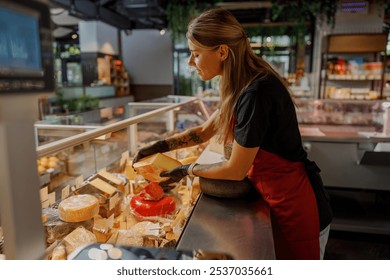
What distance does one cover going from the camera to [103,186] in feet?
4.91

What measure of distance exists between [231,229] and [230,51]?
59 cm

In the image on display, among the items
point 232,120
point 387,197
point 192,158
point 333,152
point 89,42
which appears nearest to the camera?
point 232,120

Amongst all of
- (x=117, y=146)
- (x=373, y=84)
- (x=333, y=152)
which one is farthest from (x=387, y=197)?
(x=373, y=84)

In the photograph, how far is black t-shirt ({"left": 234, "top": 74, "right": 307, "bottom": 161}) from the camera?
1072 mm

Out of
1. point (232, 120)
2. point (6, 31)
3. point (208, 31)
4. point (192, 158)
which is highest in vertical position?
point (208, 31)

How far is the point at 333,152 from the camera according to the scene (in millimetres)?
2963

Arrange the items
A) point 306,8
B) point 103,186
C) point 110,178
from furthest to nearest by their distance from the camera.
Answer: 1. point 306,8
2. point 110,178
3. point 103,186

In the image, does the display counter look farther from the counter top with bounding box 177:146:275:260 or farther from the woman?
the counter top with bounding box 177:146:275:260

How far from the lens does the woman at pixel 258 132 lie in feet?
3.59

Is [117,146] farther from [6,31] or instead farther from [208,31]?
[6,31]

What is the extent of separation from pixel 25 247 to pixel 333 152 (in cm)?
280

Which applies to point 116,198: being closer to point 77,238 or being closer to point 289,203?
point 77,238

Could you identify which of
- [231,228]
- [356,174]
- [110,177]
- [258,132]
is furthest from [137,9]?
[231,228]
